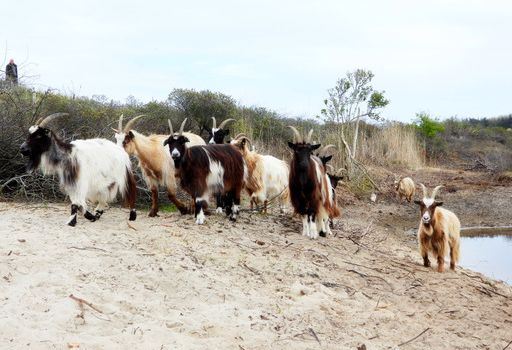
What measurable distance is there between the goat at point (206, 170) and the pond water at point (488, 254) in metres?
5.37

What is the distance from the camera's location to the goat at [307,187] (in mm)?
9914

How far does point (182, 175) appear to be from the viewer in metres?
9.57

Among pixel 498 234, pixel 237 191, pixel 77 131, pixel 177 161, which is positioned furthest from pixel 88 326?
pixel 498 234

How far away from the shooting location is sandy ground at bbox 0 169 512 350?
198 inches

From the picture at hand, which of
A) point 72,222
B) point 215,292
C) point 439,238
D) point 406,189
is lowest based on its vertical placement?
point 215,292

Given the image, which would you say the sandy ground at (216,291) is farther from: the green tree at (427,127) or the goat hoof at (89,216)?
the green tree at (427,127)

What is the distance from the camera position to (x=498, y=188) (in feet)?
76.0

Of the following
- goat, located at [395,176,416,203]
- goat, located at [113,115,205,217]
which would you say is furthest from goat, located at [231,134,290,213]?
goat, located at [395,176,416,203]

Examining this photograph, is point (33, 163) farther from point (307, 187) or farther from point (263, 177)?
point (263, 177)

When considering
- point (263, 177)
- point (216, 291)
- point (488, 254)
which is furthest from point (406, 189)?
point (216, 291)

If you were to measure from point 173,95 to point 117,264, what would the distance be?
13.9 m

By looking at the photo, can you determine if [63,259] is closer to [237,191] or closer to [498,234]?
[237,191]

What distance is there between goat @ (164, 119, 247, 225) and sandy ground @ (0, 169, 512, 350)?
1.45 ft

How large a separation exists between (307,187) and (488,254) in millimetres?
5971
